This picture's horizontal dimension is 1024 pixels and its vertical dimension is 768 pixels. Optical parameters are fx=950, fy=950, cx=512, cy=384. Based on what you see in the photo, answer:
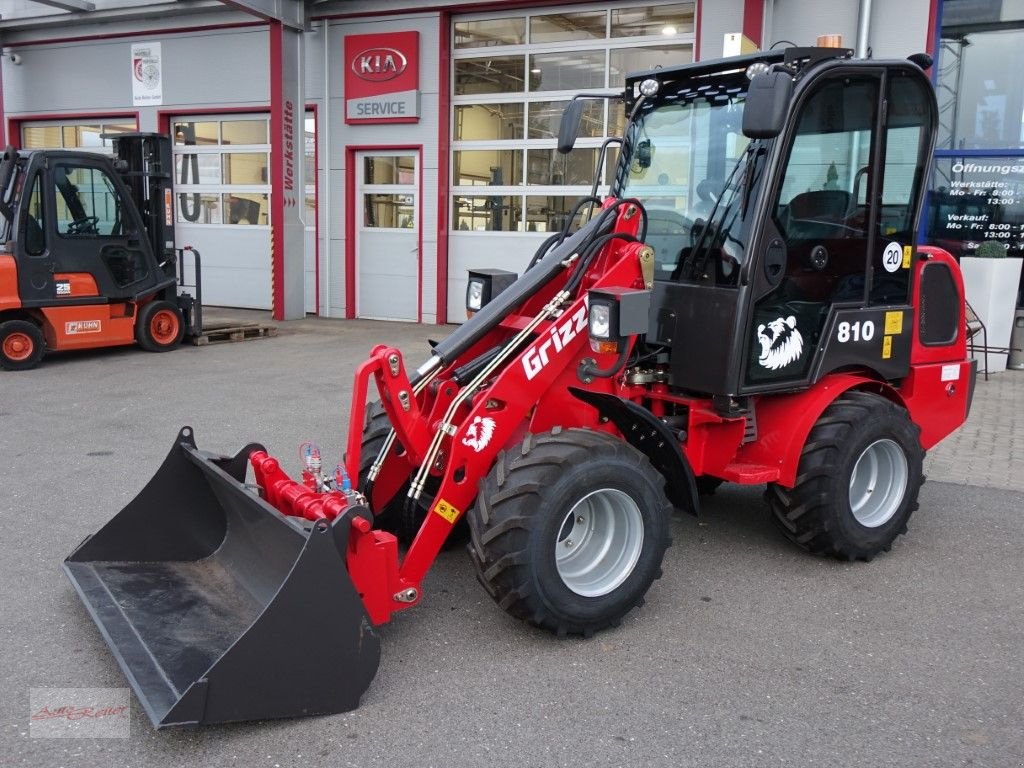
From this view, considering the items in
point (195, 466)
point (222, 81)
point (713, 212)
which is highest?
point (222, 81)

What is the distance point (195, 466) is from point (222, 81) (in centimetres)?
1279

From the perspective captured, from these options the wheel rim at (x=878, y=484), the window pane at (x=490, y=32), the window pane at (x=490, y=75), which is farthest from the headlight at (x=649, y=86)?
the window pane at (x=490, y=32)

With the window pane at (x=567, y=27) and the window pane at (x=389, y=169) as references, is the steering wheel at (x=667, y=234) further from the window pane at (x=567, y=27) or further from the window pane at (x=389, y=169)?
the window pane at (x=389, y=169)

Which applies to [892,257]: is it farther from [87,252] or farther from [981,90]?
[87,252]

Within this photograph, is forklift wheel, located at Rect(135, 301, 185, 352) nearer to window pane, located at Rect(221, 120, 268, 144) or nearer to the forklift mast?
the forklift mast

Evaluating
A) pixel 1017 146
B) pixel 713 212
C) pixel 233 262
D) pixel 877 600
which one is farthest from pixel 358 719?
pixel 233 262

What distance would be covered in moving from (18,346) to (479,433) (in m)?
8.14

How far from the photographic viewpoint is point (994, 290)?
10.4 m

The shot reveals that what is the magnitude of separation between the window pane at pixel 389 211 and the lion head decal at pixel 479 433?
1103 centimetres

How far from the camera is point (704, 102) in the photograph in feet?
16.0

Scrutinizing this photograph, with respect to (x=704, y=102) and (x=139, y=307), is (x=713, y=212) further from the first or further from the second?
(x=139, y=307)

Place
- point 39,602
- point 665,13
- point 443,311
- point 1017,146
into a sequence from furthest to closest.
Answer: point 443,311, point 665,13, point 1017,146, point 39,602

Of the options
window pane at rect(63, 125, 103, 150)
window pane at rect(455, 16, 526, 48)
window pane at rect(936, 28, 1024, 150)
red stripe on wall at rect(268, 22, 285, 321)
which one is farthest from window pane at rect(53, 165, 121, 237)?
window pane at rect(936, 28, 1024, 150)

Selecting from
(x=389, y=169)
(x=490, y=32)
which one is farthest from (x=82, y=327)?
(x=490, y=32)
